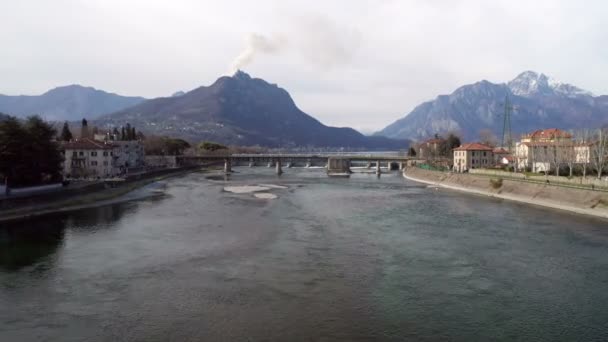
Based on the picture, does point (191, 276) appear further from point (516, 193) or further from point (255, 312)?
point (516, 193)

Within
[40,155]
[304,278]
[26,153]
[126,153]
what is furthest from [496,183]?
[126,153]

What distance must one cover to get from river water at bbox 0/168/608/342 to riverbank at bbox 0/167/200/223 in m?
2.35

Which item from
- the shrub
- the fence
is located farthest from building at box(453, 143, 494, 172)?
the shrub

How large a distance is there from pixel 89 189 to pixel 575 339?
6363cm

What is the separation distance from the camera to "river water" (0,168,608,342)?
21250mm

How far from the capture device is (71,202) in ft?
193

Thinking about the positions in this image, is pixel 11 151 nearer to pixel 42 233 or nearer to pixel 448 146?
pixel 42 233

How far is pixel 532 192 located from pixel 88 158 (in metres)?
76.3

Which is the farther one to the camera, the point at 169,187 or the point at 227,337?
the point at 169,187

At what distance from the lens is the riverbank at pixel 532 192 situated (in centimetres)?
5341

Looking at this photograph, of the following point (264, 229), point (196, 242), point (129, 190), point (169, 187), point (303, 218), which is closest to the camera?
point (196, 242)

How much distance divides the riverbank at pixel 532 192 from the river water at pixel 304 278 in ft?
12.7

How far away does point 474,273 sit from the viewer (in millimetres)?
30203

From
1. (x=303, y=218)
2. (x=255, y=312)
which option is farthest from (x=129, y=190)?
(x=255, y=312)
